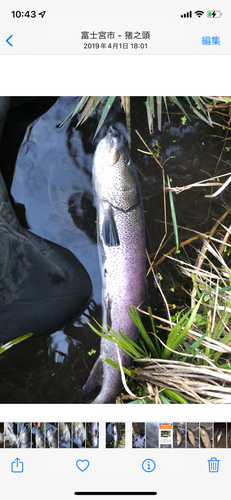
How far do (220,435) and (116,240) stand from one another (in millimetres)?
1444

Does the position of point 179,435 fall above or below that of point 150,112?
below

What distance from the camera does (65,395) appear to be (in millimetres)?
2127

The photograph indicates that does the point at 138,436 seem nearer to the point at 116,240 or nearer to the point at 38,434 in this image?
the point at 38,434

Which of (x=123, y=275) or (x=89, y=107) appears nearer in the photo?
(x=89, y=107)

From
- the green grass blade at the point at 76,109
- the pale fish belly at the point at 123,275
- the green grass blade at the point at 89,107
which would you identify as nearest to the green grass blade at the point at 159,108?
the green grass blade at the point at 89,107

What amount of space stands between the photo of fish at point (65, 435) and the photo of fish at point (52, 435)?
0.09 ft

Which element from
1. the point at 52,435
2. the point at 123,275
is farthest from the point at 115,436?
the point at 123,275

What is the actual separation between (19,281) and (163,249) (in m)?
1.20

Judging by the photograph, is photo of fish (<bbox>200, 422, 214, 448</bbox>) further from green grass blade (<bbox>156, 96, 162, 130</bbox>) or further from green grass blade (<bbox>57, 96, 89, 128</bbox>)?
green grass blade (<bbox>57, 96, 89, 128</bbox>)

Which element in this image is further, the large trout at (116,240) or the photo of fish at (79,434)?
the large trout at (116,240)
